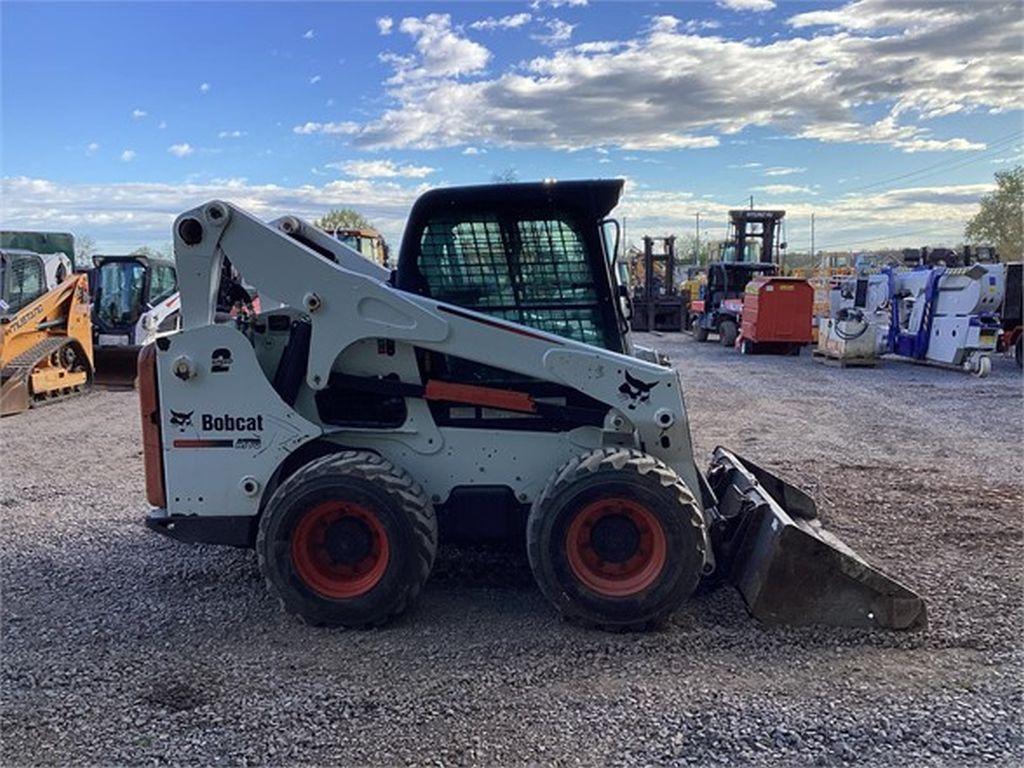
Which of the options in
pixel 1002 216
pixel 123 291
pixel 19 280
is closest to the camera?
pixel 19 280

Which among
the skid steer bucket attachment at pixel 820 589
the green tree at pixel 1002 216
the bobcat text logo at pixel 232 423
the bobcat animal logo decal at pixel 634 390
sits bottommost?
the skid steer bucket attachment at pixel 820 589

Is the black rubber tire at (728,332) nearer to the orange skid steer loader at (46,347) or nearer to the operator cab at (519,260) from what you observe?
the orange skid steer loader at (46,347)

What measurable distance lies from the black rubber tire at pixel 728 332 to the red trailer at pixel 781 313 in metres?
2.48

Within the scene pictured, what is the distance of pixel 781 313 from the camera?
19.5 m

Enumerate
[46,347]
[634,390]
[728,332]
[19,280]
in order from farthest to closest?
[728,332], [19,280], [46,347], [634,390]

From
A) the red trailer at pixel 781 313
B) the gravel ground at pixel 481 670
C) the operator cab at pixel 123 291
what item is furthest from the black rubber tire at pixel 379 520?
the red trailer at pixel 781 313

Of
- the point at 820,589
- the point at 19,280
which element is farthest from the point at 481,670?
the point at 19,280

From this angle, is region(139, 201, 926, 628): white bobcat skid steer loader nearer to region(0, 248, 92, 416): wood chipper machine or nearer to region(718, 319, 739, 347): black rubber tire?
region(0, 248, 92, 416): wood chipper machine

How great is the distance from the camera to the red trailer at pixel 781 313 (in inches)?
765

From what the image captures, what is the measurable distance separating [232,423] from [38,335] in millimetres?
9392

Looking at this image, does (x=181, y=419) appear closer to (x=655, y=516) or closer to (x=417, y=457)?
(x=417, y=457)

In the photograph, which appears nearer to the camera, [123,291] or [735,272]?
[123,291]

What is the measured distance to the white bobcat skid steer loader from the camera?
4242 millimetres

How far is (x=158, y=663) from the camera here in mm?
4059
